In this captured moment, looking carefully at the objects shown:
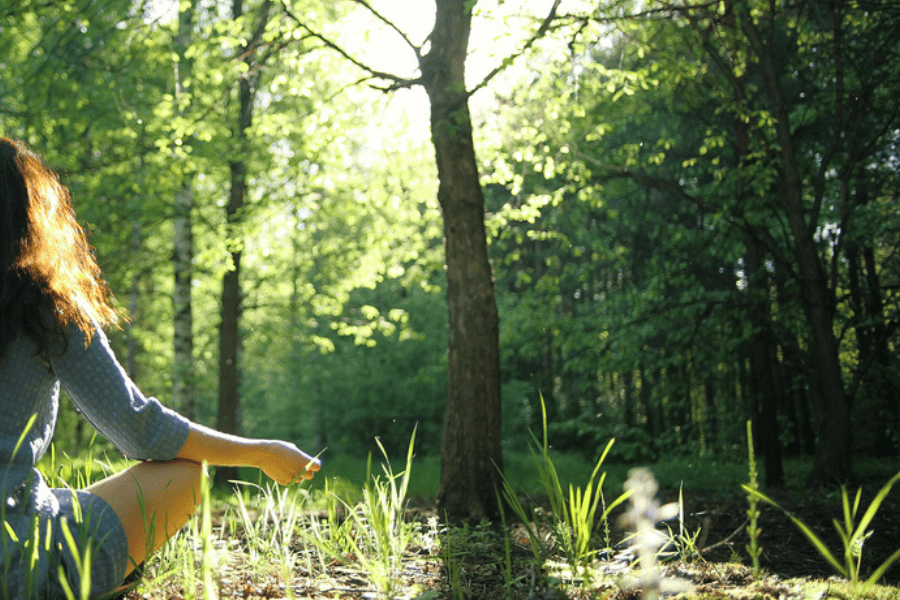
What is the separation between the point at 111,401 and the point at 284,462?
50 cm

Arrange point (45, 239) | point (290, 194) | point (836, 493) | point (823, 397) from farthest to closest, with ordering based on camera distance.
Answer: point (290, 194), point (823, 397), point (836, 493), point (45, 239)

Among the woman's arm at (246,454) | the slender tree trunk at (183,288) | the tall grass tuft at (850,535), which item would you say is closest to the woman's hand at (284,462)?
the woman's arm at (246,454)

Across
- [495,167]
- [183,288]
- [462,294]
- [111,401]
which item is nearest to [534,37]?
[462,294]

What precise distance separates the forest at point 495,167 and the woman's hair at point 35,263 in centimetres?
262

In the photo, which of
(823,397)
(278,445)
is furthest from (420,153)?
(278,445)

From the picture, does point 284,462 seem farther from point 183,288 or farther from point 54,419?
point 183,288

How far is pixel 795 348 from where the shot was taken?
6.24 metres

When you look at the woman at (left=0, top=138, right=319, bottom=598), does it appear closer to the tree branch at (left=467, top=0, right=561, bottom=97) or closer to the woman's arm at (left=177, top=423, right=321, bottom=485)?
the woman's arm at (left=177, top=423, right=321, bottom=485)

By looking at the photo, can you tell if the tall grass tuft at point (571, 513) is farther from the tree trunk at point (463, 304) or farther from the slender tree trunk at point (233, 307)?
the slender tree trunk at point (233, 307)

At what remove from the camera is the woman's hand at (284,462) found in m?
1.92

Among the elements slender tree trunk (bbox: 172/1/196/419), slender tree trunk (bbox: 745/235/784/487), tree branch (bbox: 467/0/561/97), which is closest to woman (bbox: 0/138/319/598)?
tree branch (bbox: 467/0/561/97)

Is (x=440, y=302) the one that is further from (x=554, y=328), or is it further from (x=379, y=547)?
(x=379, y=547)

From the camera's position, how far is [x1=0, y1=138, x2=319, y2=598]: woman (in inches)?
62.9

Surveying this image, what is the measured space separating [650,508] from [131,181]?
7694 millimetres
